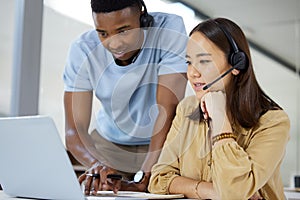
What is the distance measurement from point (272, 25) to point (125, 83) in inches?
93.3

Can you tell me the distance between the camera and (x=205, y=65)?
4.60ft

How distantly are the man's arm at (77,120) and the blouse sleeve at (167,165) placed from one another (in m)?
0.33

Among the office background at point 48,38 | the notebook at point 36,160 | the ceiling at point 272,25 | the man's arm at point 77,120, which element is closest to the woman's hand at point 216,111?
the office background at point 48,38

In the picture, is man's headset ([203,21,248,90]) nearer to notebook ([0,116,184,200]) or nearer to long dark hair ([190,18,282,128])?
long dark hair ([190,18,282,128])

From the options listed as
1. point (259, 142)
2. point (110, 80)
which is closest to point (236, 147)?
point (259, 142)

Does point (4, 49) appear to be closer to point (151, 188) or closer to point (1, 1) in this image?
Result: point (1, 1)

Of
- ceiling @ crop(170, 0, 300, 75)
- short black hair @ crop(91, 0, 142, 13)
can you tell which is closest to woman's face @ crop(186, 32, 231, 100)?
short black hair @ crop(91, 0, 142, 13)

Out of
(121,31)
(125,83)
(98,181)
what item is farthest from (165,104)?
(98,181)

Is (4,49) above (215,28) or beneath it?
beneath

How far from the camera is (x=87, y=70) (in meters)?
1.77

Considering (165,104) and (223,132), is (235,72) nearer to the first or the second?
(223,132)

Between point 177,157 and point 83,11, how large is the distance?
3.81 feet

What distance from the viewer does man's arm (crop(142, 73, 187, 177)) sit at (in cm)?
160

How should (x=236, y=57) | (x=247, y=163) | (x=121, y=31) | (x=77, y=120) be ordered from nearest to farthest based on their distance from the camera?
(x=247, y=163) < (x=236, y=57) < (x=121, y=31) < (x=77, y=120)
